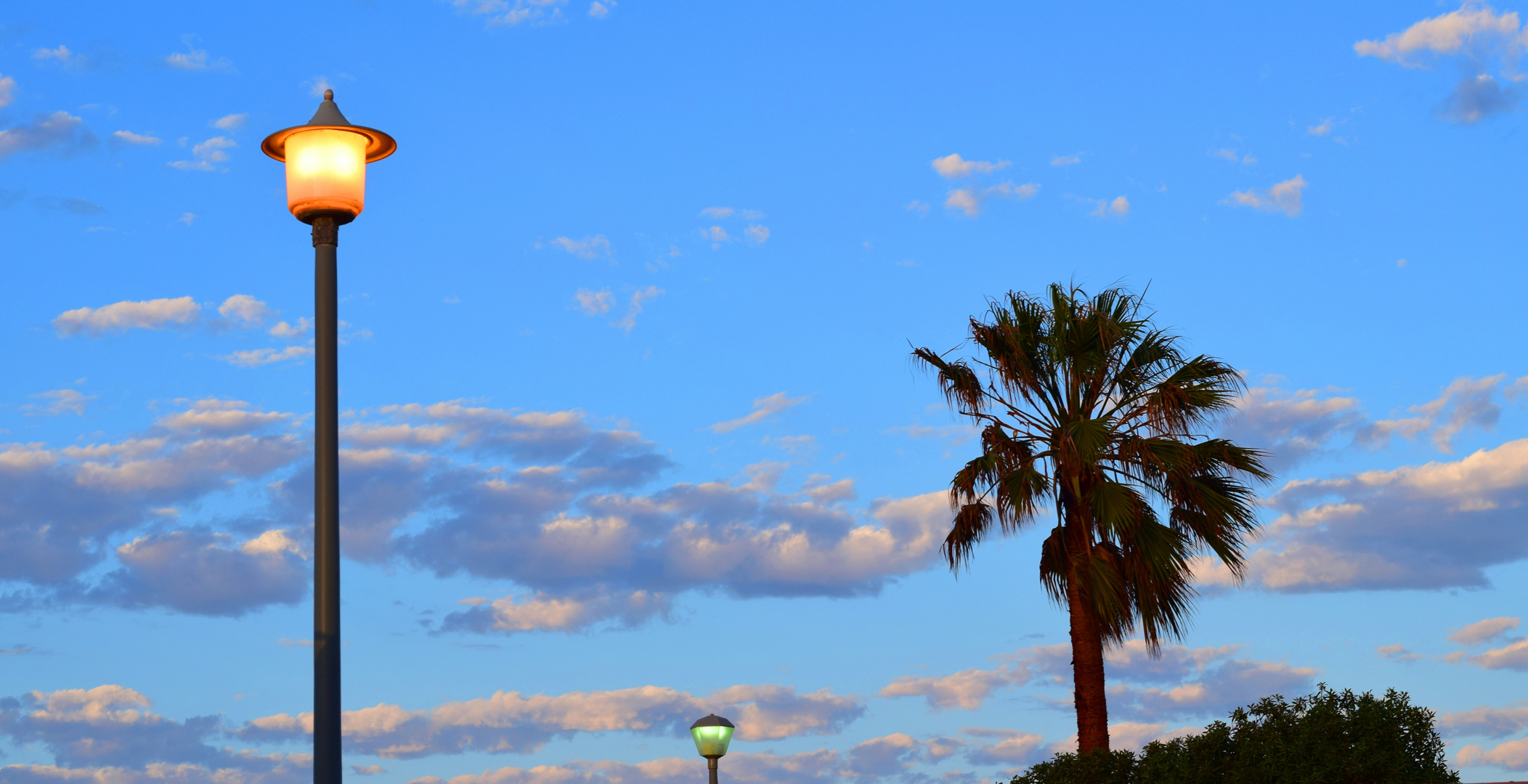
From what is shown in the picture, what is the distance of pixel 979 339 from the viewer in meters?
24.3

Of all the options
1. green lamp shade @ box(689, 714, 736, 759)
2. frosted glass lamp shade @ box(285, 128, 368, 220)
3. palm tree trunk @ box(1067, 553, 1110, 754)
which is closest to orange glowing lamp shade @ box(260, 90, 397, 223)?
frosted glass lamp shade @ box(285, 128, 368, 220)

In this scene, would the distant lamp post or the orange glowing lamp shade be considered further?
the distant lamp post

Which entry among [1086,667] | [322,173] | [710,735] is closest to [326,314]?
[322,173]

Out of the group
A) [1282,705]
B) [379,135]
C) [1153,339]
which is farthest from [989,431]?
[379,135]

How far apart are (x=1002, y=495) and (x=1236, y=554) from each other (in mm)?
3464

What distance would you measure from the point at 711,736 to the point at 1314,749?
7572mm

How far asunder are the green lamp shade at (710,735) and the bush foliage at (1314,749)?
5.41 m

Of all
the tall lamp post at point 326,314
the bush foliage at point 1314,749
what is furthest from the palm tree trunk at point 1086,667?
the tall lamp post at point 326,314

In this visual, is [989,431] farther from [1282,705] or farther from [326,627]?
[326,627]

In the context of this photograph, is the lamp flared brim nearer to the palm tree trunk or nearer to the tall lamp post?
the tall lamp post

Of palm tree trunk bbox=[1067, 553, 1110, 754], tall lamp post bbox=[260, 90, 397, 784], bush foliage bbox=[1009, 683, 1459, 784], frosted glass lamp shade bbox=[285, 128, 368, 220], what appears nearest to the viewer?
tall lamp post bbox=[260, 90, 397, 784]

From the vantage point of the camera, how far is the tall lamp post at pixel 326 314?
7148mm

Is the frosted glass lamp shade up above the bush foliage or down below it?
above

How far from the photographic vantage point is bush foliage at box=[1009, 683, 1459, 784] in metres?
Answer: 18.0
